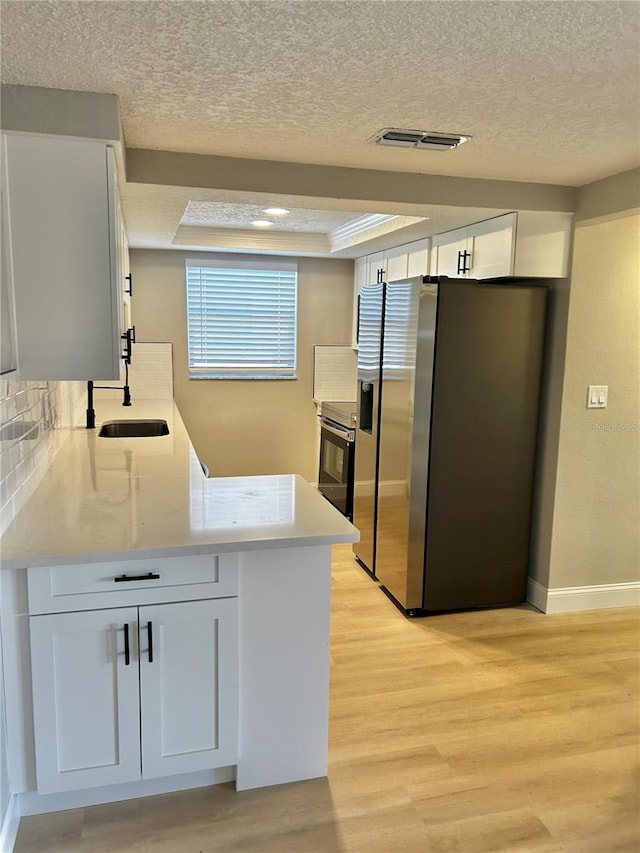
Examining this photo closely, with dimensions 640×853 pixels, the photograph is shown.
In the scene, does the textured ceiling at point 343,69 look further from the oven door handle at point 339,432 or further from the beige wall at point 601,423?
the oven door handle at point 339,432

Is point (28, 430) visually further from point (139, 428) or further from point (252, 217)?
point (252, 217)

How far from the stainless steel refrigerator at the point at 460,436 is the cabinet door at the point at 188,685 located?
1.52m

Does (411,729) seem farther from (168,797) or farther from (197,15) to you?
(197,15)

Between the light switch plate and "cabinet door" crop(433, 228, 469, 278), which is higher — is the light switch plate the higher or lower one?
the lower one

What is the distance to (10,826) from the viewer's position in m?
1.68

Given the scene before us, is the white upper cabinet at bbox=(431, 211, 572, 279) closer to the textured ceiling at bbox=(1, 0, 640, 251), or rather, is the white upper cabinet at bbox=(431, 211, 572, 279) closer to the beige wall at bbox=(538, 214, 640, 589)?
the beige wall at bbox=(538, 214, 640, 589)

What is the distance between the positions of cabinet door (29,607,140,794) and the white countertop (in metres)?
0.21

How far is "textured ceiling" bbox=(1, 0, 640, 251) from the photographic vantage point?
1.33 meters

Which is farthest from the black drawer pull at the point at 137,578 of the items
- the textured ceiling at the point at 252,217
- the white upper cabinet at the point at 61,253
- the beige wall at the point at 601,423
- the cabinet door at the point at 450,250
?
the textured ceiling at the point at 252,217

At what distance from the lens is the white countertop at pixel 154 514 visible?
1.66 metres

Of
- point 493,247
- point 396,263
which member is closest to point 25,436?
point 493,247

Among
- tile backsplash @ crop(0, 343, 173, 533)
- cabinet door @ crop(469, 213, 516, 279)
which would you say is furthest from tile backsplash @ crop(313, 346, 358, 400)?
cabinet door @ crop(469, 213, 516, 279)

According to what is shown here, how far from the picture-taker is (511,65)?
1.58m

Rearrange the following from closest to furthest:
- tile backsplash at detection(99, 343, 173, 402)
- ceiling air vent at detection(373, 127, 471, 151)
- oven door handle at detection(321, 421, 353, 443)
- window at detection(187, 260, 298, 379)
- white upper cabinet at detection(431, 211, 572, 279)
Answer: ceiling air vent at detection(373, 127, 471, 151) → white upper cabinet at detection(431, 211, 572, 279) → oven door handle at detection(321, 421, 353, 443) → tile backsplash at detection(99, 343, 173, 402) → window at detection(187, 260, 298, 379)
